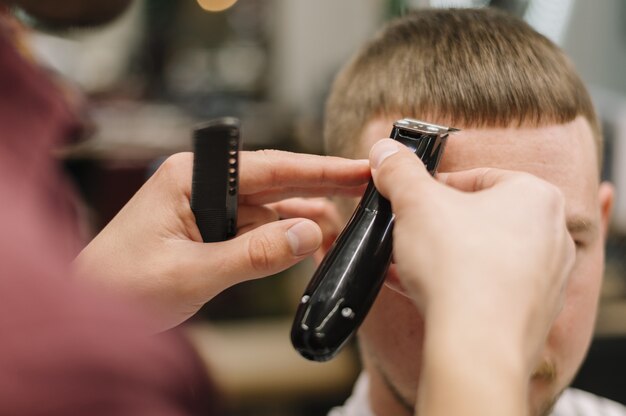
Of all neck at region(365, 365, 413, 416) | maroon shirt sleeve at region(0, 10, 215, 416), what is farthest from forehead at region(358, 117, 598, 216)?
maroon shirt sleeve at region(0, 10, 215, 416)

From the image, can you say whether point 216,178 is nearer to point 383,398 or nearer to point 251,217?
point 251,217

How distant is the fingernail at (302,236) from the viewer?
2.42ft

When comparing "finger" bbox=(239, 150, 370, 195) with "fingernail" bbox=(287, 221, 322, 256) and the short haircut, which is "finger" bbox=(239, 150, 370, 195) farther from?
the short haircut

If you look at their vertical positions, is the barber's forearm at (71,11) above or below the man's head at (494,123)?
above

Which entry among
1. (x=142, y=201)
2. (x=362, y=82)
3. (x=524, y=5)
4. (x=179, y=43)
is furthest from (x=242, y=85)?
(x=142, y=201)

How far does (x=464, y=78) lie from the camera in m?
0.97

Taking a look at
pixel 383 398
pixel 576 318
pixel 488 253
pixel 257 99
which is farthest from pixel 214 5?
pixel 488 253

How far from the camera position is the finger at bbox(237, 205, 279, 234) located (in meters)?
0.84

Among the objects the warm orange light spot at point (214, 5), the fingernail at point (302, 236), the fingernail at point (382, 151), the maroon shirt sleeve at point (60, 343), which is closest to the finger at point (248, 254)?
the fingernail at point (302, 236)

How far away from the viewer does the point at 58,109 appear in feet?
1.56

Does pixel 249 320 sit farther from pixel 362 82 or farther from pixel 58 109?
pixel 58 109

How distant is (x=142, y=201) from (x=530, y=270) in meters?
0.48

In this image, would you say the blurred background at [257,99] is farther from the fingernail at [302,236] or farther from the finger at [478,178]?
the finger at [478,178]

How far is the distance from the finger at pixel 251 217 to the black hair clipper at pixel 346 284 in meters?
0.20
